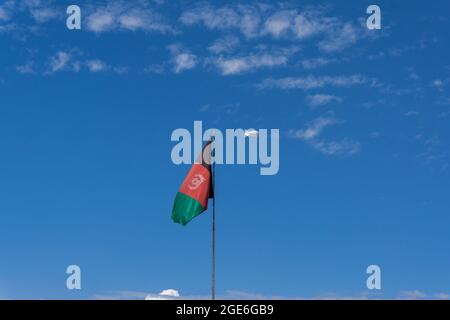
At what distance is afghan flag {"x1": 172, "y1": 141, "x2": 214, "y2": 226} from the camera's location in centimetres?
3809

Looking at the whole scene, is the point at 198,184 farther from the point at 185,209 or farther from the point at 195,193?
the point at 185,209

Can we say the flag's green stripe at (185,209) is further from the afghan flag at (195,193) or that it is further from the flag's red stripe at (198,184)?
the flag's red stripe at (198,184)

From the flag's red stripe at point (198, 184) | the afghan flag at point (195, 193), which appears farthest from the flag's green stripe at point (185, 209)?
the flag's red stripe at point (198, 184)

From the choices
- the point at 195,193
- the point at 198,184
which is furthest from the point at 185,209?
the point at 198,184

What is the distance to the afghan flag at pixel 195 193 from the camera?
3809 centimetres

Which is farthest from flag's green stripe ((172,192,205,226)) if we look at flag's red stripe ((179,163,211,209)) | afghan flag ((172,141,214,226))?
flag's red stripe ((179,163,211,209))

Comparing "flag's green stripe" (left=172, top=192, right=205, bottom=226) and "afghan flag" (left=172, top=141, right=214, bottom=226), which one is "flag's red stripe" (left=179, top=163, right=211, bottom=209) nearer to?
"afghan flag" (left=172, top=141, right=214, bottom=226)

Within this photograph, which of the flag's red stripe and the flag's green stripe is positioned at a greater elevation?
the flag's red stripe

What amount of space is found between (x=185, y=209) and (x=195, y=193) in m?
1.12

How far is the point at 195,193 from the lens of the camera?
3825 centimetres

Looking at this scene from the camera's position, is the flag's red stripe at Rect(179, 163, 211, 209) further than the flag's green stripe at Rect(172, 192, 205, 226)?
Yes
